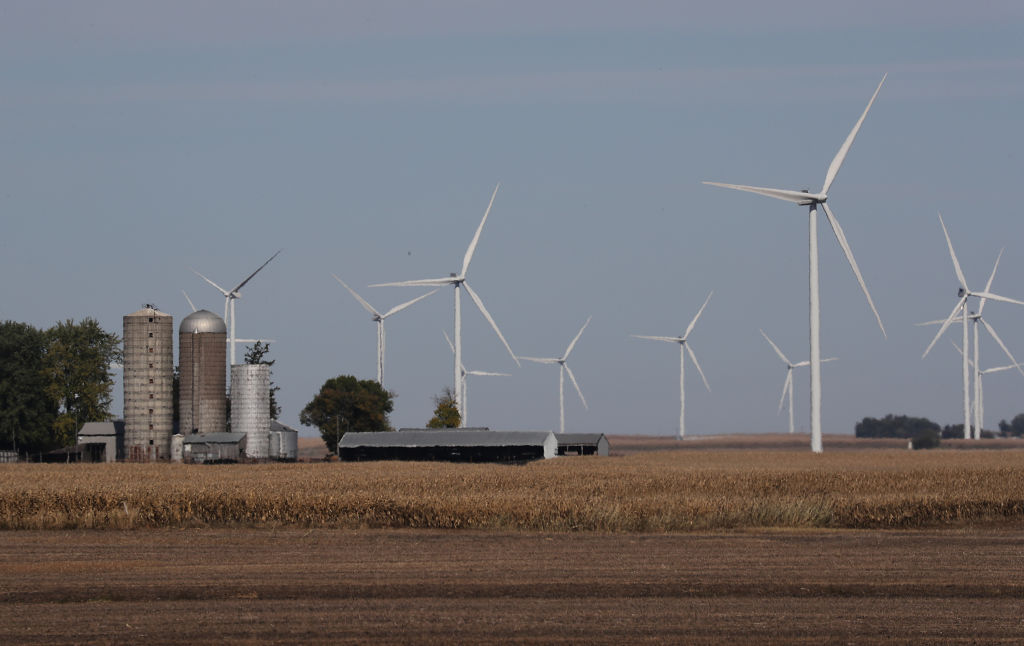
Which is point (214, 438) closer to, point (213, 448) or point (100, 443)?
point (213, 448)

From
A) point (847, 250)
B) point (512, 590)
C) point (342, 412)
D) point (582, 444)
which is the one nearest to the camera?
point (512, 590)

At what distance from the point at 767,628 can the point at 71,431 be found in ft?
398

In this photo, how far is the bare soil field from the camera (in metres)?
23.8

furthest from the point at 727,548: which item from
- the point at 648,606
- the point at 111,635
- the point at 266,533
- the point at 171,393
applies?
the point at 171,393

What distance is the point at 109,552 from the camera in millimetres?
37625

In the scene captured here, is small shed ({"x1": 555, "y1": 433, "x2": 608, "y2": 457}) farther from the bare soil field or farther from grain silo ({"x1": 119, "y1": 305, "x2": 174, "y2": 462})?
the bare soil field

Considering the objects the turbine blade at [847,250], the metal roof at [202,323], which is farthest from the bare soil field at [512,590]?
the metal roof at [202,323]

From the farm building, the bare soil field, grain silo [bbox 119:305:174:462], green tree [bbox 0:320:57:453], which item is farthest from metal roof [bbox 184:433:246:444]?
the bare soil field

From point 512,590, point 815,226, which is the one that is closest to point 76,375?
point 815,226

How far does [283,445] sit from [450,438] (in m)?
18.4

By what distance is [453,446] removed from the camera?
4739 inches

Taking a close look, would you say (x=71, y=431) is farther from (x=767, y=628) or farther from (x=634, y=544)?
(x=767, y=628)

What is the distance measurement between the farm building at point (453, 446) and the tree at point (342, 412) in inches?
872

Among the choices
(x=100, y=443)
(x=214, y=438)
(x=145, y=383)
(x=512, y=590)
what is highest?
(x=145, y=383)
